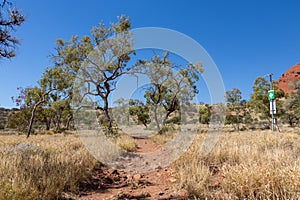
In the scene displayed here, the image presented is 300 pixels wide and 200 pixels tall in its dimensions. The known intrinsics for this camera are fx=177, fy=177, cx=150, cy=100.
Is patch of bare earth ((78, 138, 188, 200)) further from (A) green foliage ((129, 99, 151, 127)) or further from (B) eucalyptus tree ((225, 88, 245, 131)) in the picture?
(B) eucalyptus tree ((225, 88, 245, 131))

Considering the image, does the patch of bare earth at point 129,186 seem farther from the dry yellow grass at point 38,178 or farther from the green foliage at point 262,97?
the green foliage at point 262,97

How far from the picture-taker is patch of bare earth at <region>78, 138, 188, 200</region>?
136 inches

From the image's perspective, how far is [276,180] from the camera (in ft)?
9.00

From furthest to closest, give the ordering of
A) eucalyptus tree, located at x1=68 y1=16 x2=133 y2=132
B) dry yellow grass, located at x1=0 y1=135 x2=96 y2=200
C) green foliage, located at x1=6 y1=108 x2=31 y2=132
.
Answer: green foliage, located at x1=6 y1=108 x2=31 y2=132
eucalyptus tree, located at x1=68 y1=16 x2=133 y2=132
dry yellow grass, located at x1=0 y1=135 x2=96 y2=200

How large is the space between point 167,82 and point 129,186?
14900 mm

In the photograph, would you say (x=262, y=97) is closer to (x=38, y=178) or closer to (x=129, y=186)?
(x=129, y=186)

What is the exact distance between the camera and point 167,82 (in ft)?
60.6

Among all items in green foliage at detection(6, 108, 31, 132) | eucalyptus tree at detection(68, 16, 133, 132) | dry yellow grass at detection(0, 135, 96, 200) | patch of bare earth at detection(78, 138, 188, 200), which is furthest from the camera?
green foliage at detection(6, 108, 31, 132)

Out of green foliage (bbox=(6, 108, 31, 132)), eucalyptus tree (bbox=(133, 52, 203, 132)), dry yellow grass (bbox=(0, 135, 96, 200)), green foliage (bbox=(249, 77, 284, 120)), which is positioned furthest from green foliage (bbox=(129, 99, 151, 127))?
dry yellow grass (bbox=(0, 135, 96, 200))

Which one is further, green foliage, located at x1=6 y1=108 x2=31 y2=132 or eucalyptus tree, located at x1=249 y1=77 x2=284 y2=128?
green foliage, located at x1=6 y1=108 x2=31 y2=132

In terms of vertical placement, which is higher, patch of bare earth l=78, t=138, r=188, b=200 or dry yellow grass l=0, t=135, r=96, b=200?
dry yellow grass l=0, t=135, r=96, b=200

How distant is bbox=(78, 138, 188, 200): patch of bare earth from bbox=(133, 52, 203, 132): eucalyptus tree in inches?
464

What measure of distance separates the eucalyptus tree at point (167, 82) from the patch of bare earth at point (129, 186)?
11.8m

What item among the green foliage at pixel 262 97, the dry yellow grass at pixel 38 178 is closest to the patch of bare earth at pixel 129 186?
the dry yellow grass at pixel 38 178
